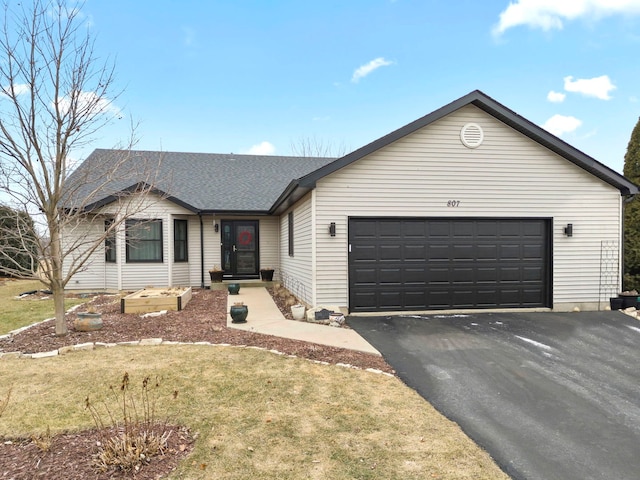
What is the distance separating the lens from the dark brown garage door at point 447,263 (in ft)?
28.1

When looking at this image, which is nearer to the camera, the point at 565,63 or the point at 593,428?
the point at 593,428

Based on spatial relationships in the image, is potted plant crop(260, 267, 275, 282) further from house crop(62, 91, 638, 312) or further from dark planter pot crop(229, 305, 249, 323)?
dark planter pot crop(229, 305, 249, 323)

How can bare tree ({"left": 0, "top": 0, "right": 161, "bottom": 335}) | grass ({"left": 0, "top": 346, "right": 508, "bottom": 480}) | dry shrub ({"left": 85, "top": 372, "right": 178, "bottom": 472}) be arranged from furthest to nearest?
1. bare tree ({"left": 0, "top": 0, "right": 161, "bottom": 335})
2. grass ({"left": 0, "top": 346, "right": 508, "bottom": 480})
3. dry shrub ({"left": 85, "top": 372, "right": 178, "bottom": 472})

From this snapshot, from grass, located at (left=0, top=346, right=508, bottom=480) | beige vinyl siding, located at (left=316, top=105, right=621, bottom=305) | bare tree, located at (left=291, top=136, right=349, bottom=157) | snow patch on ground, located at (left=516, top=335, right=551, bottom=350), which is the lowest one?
snow patch on ground, located at (left=516, top=335, right=551, bottom=350)

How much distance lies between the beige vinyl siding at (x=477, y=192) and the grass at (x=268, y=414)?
12.4 ft

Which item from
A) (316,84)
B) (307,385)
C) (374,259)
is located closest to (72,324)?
(307,385)

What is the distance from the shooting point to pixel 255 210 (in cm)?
1396

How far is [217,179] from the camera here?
16.2 metres

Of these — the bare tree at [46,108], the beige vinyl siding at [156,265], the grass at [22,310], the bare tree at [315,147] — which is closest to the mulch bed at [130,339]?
the grass at [22,310]

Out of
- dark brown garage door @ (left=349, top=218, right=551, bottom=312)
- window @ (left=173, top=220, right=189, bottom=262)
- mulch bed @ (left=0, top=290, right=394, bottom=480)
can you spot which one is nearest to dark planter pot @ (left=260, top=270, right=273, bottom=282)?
mulch bed @ (left=0, top=290, right=394, bottom=480)

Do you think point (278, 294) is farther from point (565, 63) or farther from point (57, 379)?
point (565, 63)

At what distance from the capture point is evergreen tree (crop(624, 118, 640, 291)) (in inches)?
393

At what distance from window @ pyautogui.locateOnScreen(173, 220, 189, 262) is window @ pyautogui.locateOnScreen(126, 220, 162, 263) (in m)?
0.56

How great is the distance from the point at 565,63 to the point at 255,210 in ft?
43.0
